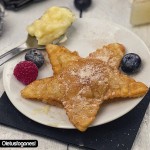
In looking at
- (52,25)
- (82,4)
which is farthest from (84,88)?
(82,4)

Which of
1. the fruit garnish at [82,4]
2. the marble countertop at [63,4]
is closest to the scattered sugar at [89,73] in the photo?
the marble countertop at [63,4]

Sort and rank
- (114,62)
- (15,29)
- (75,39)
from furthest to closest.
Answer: (15,29) → (75,39) → (114,62)

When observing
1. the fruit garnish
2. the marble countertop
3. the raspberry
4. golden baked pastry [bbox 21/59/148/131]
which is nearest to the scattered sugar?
golden baked pastry [bbox 21/59/148/131]

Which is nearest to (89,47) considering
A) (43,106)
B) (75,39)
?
(75,39)

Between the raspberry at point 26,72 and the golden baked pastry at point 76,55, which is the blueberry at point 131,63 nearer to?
the golden baked pastry at point 76,55

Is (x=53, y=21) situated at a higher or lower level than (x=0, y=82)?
higher

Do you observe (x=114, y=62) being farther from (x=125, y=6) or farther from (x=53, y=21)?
(x=125, y=6)
